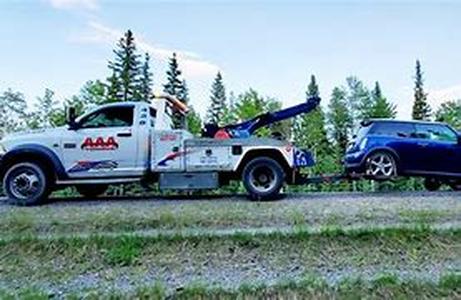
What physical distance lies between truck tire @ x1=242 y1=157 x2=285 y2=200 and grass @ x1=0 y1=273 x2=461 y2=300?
512cm

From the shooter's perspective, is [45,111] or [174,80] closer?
[45,111]

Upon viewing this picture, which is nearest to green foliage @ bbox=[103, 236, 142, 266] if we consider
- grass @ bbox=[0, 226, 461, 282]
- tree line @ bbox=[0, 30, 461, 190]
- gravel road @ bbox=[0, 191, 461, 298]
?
grass @ bbox=[0, 226, 461, 282]

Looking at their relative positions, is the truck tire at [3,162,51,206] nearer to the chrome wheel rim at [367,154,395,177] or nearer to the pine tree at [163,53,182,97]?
the chrome wheel rim at [367,154,395,177]

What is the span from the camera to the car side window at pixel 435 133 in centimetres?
1354

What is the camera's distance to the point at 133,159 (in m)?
12.2

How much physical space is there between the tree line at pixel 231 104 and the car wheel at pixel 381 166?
48.9 feet

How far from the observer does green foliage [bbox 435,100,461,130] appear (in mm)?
57125

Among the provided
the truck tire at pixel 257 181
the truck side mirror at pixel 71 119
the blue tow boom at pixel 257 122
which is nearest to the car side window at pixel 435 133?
the blue tow boom at pixel 257 122

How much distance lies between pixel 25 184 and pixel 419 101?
53.9 meters

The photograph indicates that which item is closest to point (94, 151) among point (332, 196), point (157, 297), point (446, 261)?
point (332, 196)

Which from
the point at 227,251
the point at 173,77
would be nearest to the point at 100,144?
the point at 227,251

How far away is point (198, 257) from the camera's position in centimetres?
802

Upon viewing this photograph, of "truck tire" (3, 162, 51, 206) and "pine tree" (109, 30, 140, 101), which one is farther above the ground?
"pine tree" (109, 30, 140, 101)

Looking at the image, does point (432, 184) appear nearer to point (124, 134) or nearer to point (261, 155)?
point (261, 155)
